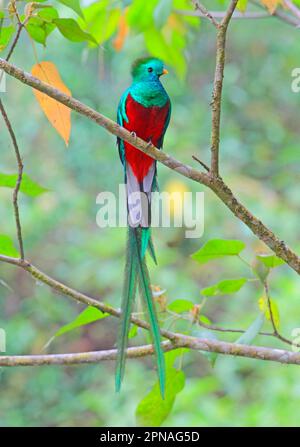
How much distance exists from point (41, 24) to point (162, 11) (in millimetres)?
306

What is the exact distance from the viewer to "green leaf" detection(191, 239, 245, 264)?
1146 mm

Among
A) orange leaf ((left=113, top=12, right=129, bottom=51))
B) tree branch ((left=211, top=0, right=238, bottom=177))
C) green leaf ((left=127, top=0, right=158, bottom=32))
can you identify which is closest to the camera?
tree branch ((left=211, top=0, right=238, bottom=177))

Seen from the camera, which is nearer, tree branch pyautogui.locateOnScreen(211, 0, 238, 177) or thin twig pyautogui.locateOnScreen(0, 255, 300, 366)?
tree branch pyautogui.locateOnScreen(211, 0, 238, 177)

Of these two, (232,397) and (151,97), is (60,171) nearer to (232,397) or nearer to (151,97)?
(232,397)

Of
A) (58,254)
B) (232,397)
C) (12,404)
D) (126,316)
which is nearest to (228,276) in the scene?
(232,397)

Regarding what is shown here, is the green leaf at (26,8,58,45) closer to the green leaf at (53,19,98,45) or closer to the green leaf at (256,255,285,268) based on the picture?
the green leaf at (53,19,98,45)

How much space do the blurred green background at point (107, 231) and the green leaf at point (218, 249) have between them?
1898mm

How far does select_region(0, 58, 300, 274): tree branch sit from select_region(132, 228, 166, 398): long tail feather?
0.79 feet

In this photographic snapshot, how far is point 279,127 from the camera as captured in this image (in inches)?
186

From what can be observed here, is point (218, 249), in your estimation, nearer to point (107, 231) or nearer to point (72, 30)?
point (72, 30)

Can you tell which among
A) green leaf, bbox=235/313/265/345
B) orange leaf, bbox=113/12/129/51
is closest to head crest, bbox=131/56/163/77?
orange leaf, bbox=113/12/129/51

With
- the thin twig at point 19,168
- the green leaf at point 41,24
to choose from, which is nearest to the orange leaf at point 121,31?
the green leaf at point 41,24
